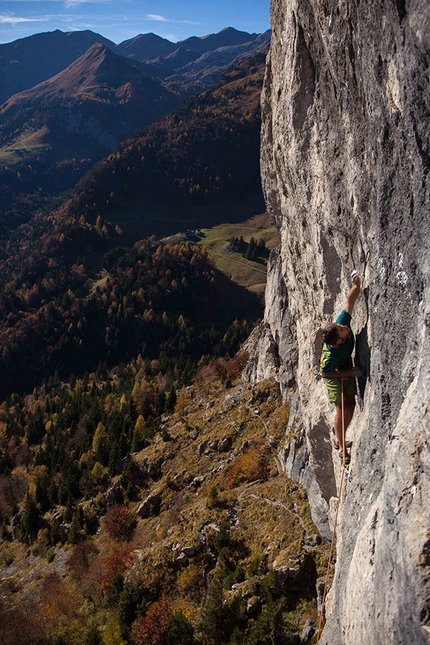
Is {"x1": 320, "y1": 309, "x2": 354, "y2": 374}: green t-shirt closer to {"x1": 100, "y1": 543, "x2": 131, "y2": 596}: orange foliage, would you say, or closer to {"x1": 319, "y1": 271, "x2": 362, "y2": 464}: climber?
{"x1": 319, "y1": 271, "x2": 362, "y2": 464}: climber

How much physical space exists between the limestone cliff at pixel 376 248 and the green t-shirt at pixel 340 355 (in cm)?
35

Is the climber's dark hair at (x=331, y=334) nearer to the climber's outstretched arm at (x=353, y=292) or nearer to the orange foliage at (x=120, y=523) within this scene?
the climber's outstretched arm at (x=353, y=292)

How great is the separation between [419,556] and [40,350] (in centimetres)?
16953

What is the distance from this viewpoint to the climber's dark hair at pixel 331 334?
12.5m

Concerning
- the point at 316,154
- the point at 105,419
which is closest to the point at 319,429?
the point at 316,154

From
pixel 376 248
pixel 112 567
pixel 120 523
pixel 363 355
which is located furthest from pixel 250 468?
pixel 376 248

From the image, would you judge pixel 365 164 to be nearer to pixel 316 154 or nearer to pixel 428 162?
pixel 428 162

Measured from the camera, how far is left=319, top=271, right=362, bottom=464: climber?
1273 cm

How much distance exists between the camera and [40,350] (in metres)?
162

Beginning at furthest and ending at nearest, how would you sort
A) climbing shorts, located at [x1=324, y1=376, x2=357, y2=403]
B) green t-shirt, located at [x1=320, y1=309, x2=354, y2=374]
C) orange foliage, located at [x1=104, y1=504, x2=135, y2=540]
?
orange foliage, located at [x1=104, y1=504, x2=135, y2=540], climbing shorts, located at [x1=324, y1=376, x2=357, y2=403], green t-shirt, located at [x1=320, y1=309, x2=354, y2=374]

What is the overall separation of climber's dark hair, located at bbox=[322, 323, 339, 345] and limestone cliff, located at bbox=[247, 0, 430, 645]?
877 mm

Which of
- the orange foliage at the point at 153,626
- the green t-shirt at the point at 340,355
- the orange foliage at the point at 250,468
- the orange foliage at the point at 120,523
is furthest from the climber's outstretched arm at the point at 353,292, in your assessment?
the orange foliage at the point at 120,523

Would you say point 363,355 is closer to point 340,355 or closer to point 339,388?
point 340,355

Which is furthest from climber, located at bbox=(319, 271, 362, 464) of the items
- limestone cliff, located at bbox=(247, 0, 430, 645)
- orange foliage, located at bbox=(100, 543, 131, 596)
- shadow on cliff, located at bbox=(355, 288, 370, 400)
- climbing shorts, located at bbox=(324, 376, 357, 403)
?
orange foliage, located at bbox=(100, 543, 131, 596)
